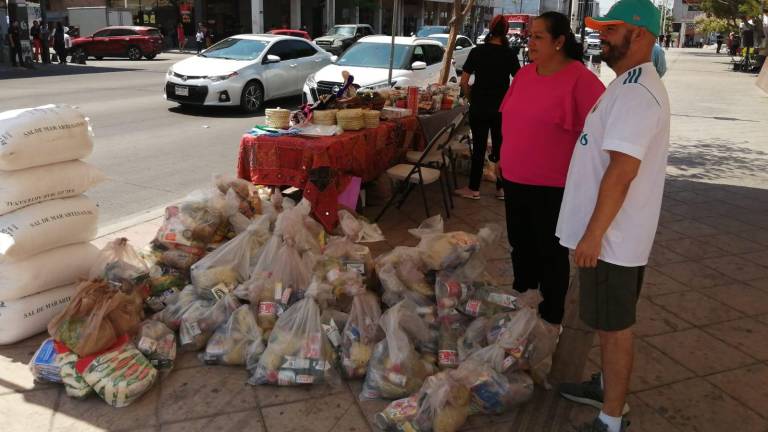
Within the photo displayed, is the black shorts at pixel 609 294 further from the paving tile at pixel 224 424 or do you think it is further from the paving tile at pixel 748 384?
the paving tile at pixel 224 424

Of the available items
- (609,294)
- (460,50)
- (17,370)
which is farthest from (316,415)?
(460,50)

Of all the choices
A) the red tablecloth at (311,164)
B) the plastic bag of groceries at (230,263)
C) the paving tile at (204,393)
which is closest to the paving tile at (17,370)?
the paving tile at (204,393)

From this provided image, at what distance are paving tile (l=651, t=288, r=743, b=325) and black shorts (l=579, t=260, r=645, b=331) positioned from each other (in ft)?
5.55

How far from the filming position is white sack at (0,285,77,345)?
10.9ft

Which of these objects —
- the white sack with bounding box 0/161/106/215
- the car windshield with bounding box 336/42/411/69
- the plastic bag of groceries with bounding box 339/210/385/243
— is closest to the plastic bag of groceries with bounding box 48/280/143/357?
the white sack with bounding box 0/161/106/215

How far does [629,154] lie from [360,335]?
163 cm

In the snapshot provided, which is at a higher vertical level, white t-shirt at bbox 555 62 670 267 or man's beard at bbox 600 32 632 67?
man's beard at bbox 600 32 632 67

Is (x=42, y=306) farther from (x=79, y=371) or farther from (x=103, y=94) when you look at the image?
(x=103, y=94)

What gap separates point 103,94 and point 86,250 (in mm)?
11690

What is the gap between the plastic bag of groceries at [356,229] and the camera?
13.8ft

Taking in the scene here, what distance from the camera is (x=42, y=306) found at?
3455 mm

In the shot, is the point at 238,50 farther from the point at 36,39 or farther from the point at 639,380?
the point at 36,39

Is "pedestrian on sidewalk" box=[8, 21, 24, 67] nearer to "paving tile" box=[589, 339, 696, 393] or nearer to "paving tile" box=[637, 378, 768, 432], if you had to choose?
"paving tile" box=[589, 339, 696, 393]

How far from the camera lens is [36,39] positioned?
23.3m
